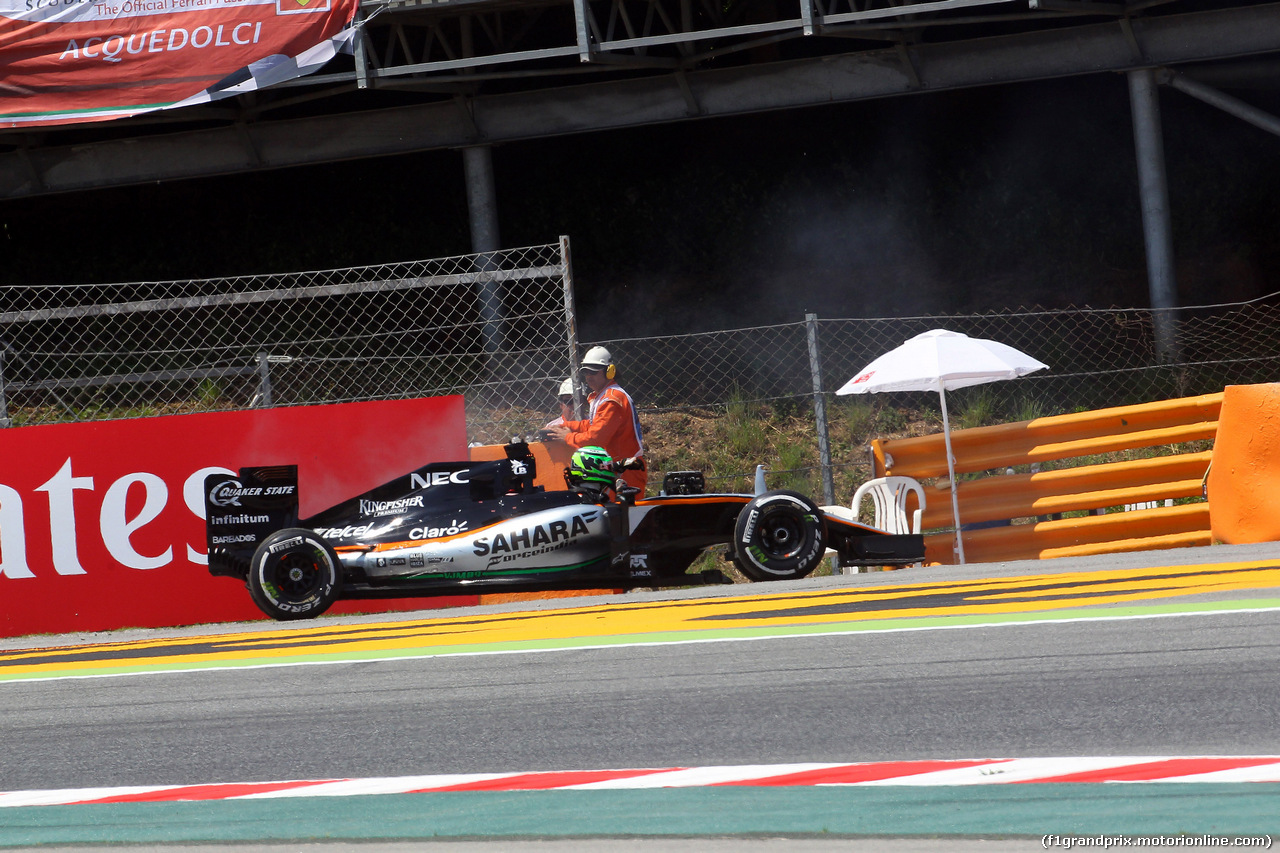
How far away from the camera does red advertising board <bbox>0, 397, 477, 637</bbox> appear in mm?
9367

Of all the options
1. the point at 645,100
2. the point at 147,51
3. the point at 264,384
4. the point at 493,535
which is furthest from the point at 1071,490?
the point at 147,51

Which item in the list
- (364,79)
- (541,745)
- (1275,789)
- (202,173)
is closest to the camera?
(1275,789)

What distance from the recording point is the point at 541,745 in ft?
14.3

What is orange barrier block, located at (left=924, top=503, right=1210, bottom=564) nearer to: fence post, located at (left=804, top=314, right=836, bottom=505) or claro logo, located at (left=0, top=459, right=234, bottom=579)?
fence post, located at (left=804, top=314, right=836, bottom=505)

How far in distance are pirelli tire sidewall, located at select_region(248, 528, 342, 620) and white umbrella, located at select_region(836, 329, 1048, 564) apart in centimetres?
446

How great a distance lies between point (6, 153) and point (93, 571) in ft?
35.1

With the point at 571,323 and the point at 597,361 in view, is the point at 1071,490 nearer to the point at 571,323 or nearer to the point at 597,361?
the point at 597,361

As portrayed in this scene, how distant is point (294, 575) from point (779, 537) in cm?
321

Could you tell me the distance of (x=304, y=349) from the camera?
18.0 meters

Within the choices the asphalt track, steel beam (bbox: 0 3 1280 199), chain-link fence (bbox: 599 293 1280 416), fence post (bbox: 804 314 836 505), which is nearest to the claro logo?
the asphalt track

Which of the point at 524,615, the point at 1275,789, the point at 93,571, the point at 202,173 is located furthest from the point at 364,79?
the point at 1275,789

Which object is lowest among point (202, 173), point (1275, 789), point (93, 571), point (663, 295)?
point (1275, 789)

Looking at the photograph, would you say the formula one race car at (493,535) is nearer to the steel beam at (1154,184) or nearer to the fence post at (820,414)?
the fence post at (820,414)

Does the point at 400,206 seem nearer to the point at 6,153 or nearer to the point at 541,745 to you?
the point at 6,153
